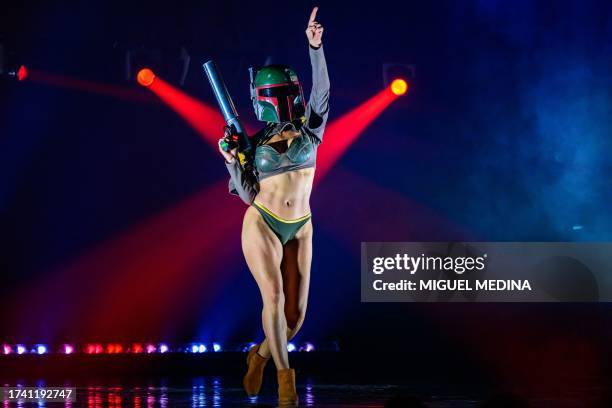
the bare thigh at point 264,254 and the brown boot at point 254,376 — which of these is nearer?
the bare thigh at point 264,254

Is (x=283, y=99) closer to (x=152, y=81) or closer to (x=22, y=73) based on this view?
(x=152, y=81)

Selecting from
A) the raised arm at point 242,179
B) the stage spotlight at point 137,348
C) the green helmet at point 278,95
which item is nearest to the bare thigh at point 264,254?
the raised arm at point 242,179

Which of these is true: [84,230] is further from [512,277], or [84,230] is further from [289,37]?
[512,277]

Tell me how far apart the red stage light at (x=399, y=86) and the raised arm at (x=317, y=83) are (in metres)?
4.94

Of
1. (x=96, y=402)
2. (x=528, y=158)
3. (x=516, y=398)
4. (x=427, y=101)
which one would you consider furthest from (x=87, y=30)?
(x=516, y=398)

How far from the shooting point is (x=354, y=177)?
10469mm

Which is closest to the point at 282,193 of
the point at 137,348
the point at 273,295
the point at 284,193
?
the point at 284,193

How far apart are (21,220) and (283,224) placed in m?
5.96

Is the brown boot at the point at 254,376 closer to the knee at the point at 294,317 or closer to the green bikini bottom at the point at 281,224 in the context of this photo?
the knee at the point at 294,317

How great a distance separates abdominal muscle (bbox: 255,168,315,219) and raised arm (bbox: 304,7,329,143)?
1.01 feet

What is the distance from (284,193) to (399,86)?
5307 millimetres

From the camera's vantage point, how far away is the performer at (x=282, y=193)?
496 cm

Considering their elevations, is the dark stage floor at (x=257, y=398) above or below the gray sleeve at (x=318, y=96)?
below

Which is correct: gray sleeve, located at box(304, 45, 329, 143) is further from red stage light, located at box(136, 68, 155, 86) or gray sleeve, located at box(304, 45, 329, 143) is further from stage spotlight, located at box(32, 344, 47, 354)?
stage spotlight, located at box(32, 344, 47, 354)
